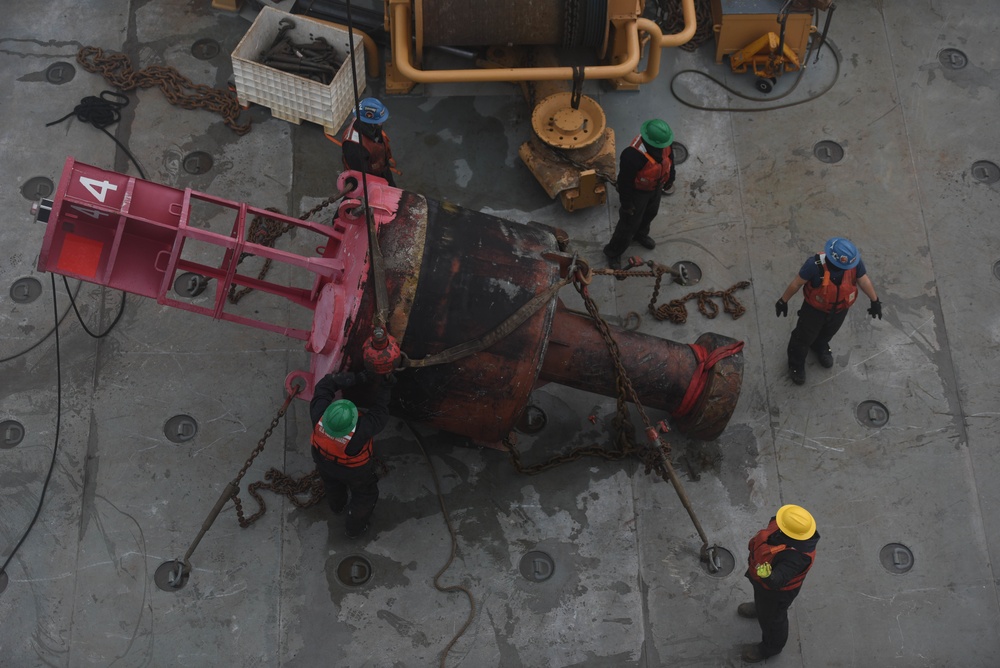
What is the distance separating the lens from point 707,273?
8.53 metres

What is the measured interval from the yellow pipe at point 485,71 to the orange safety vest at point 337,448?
288 cm

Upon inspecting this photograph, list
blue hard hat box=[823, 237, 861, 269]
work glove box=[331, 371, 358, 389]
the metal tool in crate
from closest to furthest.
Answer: work glove box=[331, 371, 358, 389], blue hard hat box=[823, 237, 861, 269], the metal tool in crate

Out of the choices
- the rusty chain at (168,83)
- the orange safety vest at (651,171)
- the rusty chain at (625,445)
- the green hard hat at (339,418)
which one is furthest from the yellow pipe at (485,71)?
the green hard hat at (339,418)

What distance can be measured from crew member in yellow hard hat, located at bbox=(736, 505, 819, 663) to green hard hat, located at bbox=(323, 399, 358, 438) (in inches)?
96.7

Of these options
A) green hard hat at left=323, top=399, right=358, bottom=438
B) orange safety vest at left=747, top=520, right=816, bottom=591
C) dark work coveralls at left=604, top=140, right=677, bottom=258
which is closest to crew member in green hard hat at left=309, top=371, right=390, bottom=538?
green hard hat at left=323, top=399, right=358, bottom=438

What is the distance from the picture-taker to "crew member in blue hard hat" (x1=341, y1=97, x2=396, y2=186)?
7.97 meters

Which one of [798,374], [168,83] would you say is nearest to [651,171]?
[798,374]

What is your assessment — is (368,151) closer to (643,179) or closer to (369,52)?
(369,52)

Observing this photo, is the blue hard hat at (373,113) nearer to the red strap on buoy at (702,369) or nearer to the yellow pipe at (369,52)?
the yellow pipe at (369,52)

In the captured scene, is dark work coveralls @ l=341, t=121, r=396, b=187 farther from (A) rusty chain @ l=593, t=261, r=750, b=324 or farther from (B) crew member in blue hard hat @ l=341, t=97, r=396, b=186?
(A) rusty chain @ l=593, t=261, r=750, b=324

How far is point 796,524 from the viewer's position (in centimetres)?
657

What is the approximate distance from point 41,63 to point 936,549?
7568mm

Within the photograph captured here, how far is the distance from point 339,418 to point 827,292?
130 inches

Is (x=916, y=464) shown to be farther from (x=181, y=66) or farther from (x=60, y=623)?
(x=181, y=66)
